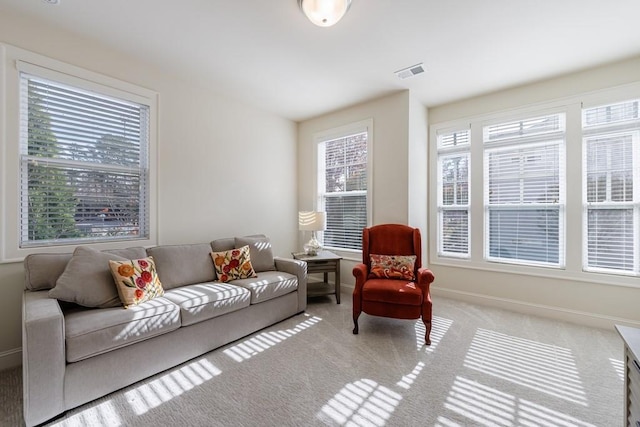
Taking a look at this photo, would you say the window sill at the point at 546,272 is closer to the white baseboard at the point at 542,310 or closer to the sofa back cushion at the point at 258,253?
the white baseboard at the point at 542,310

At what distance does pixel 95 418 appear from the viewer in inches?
65.2

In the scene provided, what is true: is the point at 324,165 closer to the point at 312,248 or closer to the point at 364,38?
the point at 312,248

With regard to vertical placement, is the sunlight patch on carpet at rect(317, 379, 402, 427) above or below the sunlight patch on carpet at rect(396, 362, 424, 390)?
below

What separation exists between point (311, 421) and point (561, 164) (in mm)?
3709

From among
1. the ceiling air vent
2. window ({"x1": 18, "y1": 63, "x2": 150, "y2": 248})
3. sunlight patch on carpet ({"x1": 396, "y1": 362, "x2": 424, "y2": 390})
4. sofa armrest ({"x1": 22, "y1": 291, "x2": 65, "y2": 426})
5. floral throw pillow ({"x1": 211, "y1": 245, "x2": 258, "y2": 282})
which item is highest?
the ceiling air vent

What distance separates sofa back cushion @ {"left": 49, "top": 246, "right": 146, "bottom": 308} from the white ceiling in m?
1.96

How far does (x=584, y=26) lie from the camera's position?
2311 mm

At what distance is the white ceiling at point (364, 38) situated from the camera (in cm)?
214

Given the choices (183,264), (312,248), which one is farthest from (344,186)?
(183,264)

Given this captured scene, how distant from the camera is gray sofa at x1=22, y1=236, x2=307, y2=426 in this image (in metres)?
1.59

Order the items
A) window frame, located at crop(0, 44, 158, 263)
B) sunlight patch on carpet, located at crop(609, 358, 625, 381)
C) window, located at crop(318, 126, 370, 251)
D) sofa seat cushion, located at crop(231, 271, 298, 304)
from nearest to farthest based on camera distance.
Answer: sunlight patch on carpet, located at crop(609, 358, 625, 381)
window frame, located at crop(0, 44, 158, 263)
sofa seat cushion, located at crop(231, 271, 298, 304)
window, located at crop(318, 126, 370, 251)

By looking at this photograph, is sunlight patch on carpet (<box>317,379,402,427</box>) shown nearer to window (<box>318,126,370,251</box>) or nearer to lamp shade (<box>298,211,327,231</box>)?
lamp shade (<box>298,211,327,231</box>)

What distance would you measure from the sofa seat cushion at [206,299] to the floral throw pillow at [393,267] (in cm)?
141

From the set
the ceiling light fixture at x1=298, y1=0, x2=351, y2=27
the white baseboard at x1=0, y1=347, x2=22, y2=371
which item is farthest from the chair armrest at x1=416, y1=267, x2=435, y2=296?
the white baseboard at x1=0, y1=347, x2=22, y2=371
